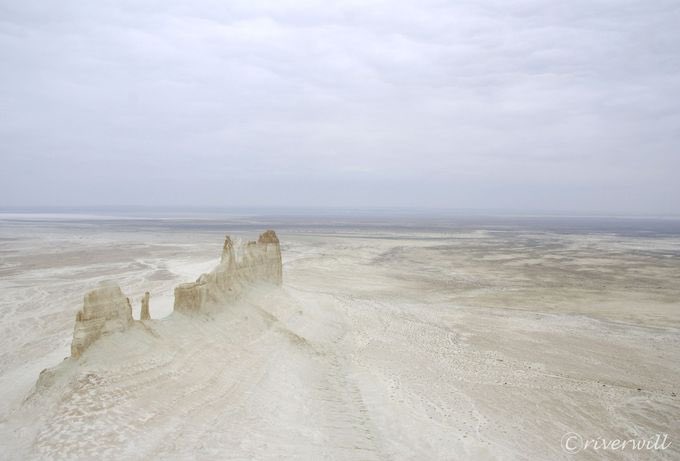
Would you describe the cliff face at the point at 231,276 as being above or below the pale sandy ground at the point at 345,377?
above

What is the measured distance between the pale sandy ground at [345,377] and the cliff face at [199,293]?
0.47 meters

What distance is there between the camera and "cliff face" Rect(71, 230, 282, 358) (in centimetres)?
1050

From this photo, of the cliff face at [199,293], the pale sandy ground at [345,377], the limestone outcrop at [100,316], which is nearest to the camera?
the pale sandy ground at [345,377]

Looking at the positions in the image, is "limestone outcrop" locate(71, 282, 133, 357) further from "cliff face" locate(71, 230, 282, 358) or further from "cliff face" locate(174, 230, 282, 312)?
"cliff face" locate(174, 230, 282, 312)

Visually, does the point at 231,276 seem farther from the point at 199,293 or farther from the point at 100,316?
the point at 100,316

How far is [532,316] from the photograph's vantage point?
22219 mm

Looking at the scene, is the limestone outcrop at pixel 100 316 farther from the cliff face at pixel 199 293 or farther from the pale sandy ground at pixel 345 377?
the pale sandy ground at pixel 345 377

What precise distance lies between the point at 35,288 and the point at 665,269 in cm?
4705

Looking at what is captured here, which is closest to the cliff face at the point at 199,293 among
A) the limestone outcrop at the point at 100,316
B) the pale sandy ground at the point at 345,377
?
the limestone outcrop at the point at 100,316

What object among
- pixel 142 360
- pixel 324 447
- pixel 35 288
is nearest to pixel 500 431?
pixel 324 447

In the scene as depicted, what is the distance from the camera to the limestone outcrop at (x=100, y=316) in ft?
33.7

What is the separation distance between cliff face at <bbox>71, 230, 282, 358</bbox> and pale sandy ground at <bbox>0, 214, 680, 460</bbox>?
471 mm

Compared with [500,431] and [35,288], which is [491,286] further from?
[35,288]

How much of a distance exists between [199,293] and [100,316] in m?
3.57
